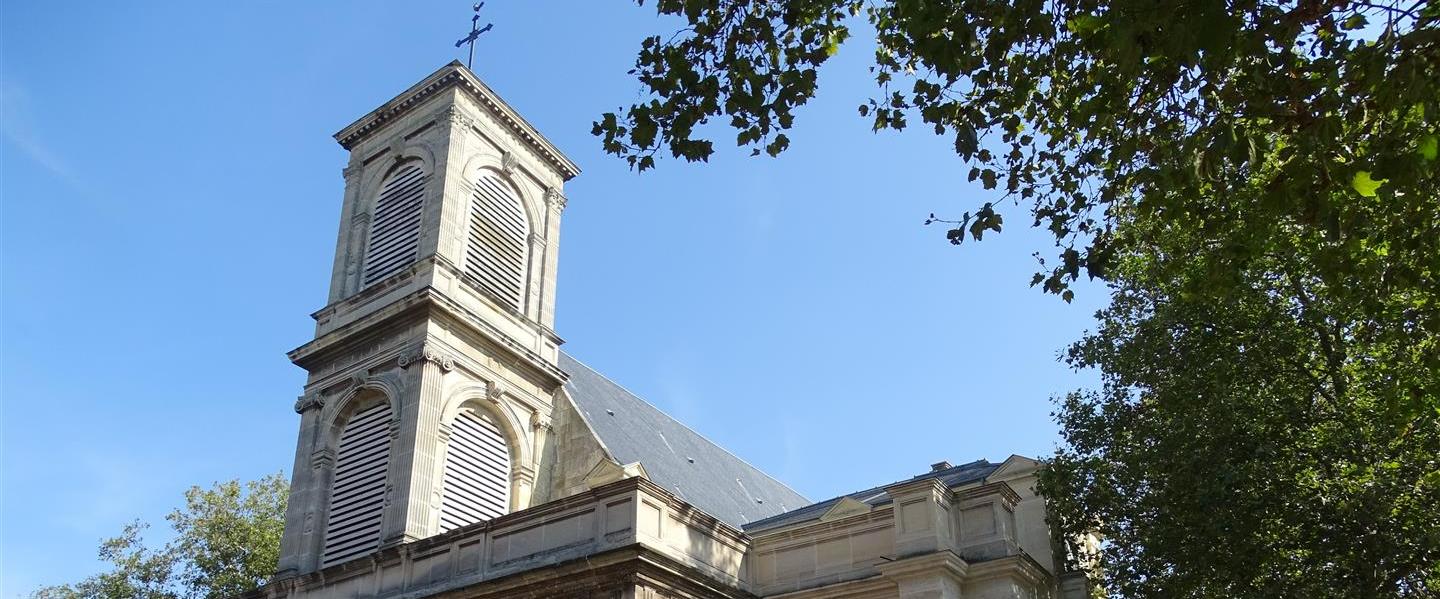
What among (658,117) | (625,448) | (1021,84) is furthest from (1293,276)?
(625,448)

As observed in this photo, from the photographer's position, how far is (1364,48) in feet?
26.2

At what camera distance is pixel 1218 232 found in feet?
36.1

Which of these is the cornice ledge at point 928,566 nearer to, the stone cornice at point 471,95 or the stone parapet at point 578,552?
the stone parapet at point 578,552

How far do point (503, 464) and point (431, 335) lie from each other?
9.91 feet

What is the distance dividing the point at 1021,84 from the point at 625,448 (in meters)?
16.5

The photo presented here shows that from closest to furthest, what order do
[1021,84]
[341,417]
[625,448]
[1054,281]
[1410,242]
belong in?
[1410,242] < [1021,84] < [1054,281] < [341,417] < [625,448]

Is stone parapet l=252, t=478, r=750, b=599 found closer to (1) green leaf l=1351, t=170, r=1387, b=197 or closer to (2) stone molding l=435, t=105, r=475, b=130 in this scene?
(1) green leaf l=1351, t=170, r=1387, b=197

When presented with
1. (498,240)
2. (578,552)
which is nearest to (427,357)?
Result: (498,240)

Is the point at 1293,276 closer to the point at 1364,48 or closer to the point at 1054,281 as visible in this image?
the point at 1054,281

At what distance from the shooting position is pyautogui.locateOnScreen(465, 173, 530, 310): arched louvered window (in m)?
24.8

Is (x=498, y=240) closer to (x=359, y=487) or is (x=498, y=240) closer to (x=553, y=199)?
(x=553, y=199)

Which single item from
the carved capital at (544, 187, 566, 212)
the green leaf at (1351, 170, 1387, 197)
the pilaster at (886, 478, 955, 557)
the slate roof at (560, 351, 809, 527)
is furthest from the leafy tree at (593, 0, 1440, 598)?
the carved capital at (544, 187, 566, 212)

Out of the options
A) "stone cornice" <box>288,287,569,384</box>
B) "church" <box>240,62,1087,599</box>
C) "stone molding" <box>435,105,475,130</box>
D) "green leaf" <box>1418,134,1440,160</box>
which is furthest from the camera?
"stone molding" <box>435,105,475,130</box>

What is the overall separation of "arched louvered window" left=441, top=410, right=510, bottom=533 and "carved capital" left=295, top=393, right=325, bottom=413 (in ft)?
11.0
